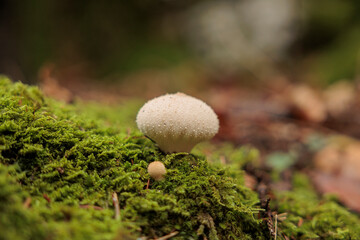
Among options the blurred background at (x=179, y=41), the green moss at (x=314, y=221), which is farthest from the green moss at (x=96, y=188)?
the blurred background at (x=179, y=41)

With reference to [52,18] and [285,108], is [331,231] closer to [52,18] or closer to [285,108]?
[285,108]

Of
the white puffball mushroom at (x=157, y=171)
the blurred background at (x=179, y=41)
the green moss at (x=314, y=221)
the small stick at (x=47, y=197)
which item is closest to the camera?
the small stick at (x=47, y=197)

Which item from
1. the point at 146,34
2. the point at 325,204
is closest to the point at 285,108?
the point at 325,204

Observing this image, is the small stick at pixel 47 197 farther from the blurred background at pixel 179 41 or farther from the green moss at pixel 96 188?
the blurred background at pixel 179 41

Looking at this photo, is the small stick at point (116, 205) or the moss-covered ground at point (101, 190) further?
the small stick at point (116, 205)

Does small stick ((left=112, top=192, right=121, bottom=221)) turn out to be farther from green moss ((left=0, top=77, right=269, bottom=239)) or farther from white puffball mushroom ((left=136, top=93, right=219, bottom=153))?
white puffball mushroom ((left=136, top=93, right=219, bottom=153))

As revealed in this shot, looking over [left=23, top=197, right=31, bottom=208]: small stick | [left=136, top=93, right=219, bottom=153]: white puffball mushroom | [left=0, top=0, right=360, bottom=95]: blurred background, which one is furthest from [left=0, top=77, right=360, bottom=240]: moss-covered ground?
[left=0, top=0, right=360, bottom=95]: blurred background

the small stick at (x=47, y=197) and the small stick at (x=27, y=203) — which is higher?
the small stick at (x=47, y=197)
